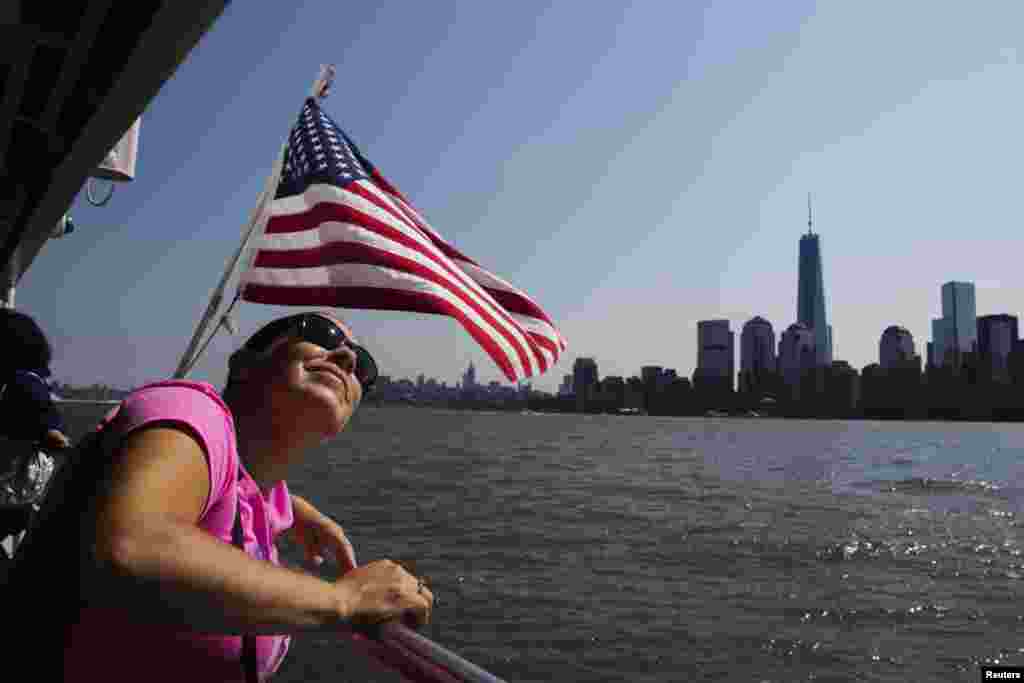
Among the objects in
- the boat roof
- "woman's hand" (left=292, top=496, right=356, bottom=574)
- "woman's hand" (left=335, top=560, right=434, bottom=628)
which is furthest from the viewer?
the boat roof

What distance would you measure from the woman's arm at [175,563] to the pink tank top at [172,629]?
0.04m

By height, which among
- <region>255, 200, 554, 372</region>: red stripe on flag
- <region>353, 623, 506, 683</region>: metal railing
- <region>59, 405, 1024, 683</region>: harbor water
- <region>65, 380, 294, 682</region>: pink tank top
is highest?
<region>255, 200, 554, 372</region>: red stripe on flag

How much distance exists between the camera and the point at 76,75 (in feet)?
18.1

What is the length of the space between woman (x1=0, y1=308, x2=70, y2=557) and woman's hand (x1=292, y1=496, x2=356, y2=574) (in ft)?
6.84

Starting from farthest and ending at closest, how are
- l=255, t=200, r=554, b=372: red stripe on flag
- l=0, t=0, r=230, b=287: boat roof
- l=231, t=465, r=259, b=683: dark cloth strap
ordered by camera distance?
l=0, t=0, r=230, b=287: boat roof → l=255, t=200, r=554, b=372: red stripe on flag → l=231, t=465, r=259, b=683: dark cloth strap

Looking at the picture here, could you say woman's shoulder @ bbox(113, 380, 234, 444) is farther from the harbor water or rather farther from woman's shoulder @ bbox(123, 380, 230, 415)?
the harbor water

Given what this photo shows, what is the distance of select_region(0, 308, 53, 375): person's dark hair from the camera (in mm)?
3414

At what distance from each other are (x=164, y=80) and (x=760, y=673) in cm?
1028

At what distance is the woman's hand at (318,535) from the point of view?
237 centimetres

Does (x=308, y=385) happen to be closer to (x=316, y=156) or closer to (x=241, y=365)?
(x=241, y=365)

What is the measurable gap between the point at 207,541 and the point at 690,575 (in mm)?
15107

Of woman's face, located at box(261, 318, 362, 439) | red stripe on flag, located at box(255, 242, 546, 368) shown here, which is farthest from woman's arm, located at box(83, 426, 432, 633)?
red stripe on flag, located at box(255, 242, 546, 368)

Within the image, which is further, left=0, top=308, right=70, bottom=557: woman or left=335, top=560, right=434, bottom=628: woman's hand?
left=0, top=308, right=70, bottom=557: woman

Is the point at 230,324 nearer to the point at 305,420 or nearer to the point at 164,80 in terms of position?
the point at 305,420
